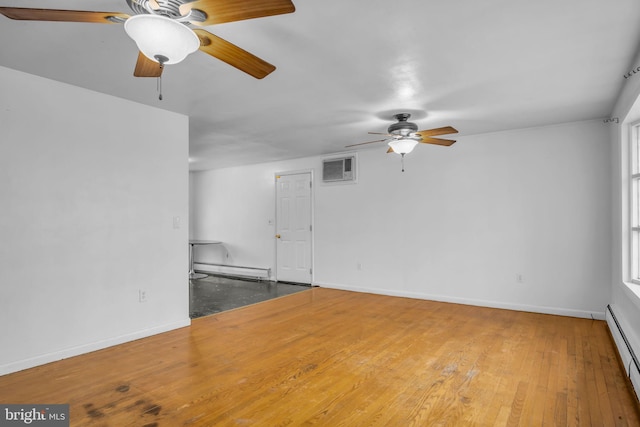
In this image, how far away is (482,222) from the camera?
4.92m

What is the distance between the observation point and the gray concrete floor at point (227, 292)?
4.93m

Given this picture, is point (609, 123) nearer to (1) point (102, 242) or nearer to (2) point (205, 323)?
(2) point (205, 323)

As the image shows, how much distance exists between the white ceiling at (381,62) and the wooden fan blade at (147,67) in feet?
1.02

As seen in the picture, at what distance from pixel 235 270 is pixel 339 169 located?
3195mm

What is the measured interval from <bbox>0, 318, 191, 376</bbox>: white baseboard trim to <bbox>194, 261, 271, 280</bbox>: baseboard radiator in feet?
10.1

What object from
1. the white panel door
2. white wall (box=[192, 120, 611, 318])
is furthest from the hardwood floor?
the white panel door

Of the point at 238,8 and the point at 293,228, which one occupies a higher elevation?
the point at 238,8

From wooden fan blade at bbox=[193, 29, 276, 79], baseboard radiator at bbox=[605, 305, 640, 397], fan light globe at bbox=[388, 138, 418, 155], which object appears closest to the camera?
wooden fan blade at bbox=[193, 29, 276, 79]

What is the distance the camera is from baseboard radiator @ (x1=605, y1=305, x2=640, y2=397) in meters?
2.43

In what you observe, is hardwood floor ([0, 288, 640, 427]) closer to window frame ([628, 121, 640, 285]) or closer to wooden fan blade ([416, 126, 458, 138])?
window frame ([628, 121, 640, 285])

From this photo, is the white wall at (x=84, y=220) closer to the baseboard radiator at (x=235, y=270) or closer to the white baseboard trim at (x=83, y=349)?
the white baseboard trim at (x=83, y=349)

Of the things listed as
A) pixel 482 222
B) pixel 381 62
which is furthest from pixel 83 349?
pixel 482 222

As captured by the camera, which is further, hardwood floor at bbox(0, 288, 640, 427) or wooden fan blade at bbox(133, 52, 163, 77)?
hardwood floor at bbox(0, 288, 640, 427)

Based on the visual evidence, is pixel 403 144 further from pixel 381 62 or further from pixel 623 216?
pixel 623 216
